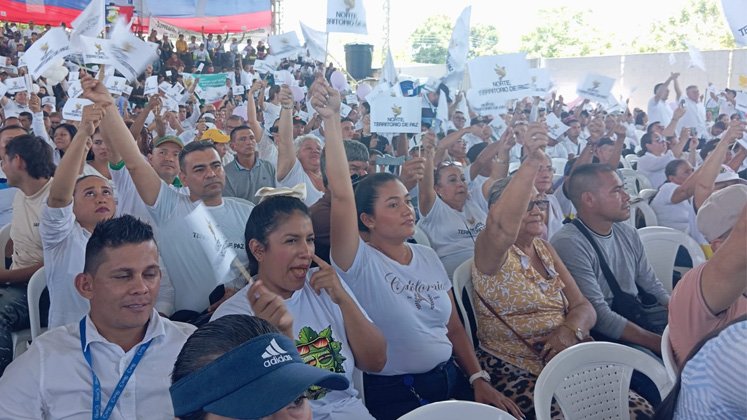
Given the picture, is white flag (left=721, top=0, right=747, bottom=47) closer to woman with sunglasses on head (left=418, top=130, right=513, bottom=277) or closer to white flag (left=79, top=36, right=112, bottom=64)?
woman with sunglasses on head (left=418, top=130, right=513, bottom=277)

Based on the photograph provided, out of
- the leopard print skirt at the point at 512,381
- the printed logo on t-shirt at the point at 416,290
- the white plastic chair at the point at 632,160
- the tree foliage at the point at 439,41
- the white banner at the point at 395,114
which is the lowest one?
the leopard print skirt at the point at 512,381

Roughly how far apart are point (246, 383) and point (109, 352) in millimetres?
1144

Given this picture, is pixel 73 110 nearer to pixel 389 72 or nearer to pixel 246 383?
pixel 389 72

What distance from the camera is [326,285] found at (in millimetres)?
2291

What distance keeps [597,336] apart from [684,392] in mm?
1999

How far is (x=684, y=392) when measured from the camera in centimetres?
154

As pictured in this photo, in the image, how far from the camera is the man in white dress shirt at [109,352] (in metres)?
1.94

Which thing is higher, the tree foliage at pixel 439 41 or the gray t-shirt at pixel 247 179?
the tree foliage at pixel 439 41

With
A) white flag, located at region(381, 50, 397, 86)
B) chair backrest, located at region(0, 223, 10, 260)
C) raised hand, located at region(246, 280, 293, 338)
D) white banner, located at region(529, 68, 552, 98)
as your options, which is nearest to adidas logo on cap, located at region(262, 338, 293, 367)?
raised hand, located at region(246, 280, 293, 338)

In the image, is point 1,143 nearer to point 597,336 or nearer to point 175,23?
point 597,336

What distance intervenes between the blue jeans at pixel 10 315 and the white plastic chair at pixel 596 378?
2603 millimetres

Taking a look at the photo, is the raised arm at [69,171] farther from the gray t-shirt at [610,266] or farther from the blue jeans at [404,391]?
the gray t-shirt at [610,266]

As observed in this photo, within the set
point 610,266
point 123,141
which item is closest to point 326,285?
point 123,141

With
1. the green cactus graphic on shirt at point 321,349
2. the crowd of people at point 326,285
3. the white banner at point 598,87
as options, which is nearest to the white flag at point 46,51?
the crowd of people at point 326,285
